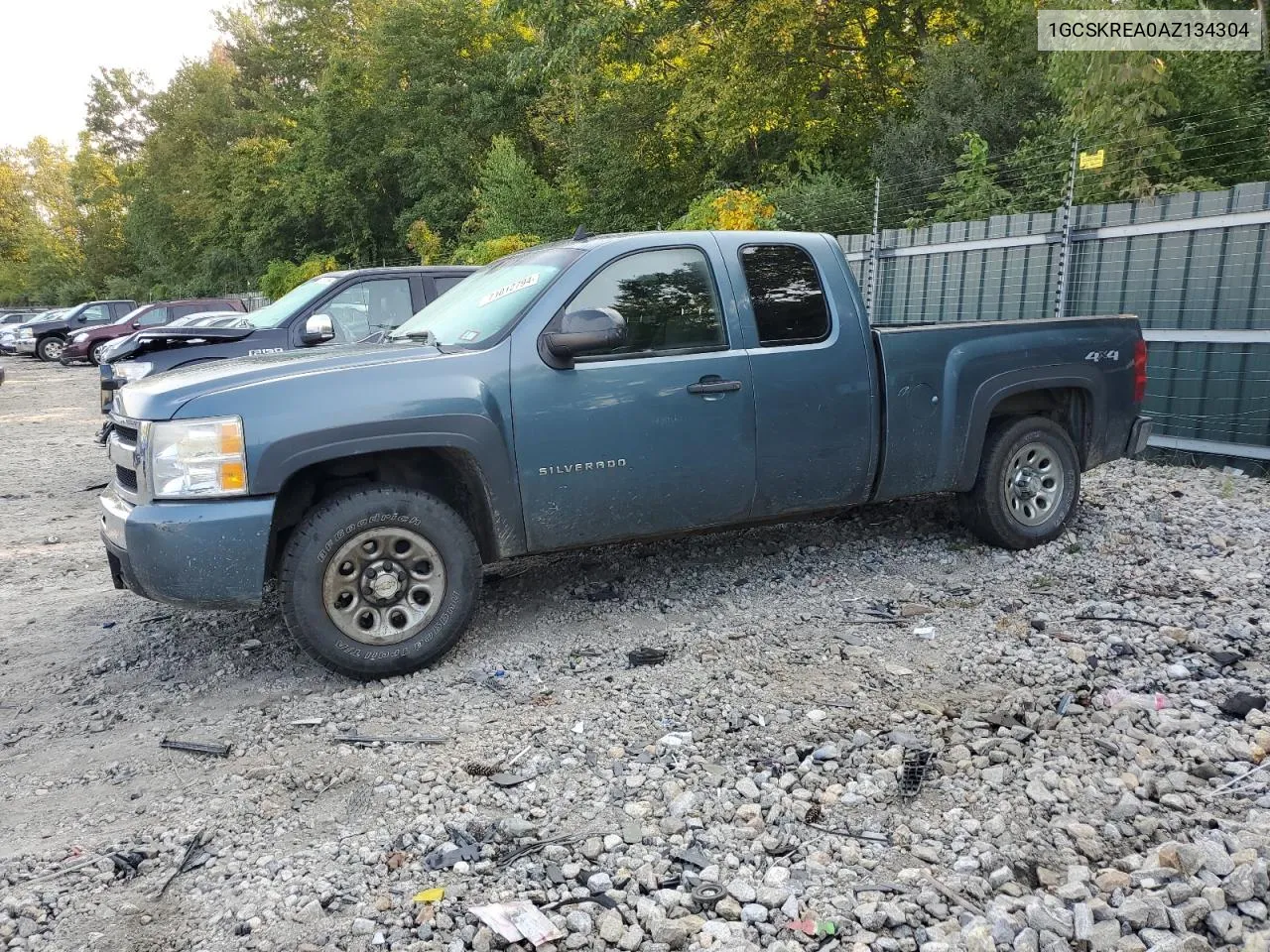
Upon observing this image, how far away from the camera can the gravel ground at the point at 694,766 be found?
8.82 feet

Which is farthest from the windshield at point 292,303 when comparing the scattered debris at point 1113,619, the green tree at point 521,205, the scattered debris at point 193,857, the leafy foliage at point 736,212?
the green tree at point 521,205

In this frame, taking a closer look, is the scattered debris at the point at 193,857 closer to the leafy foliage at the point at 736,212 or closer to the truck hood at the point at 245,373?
the truck hood at the point at 245,373

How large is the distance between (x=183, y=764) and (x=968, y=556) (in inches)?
174

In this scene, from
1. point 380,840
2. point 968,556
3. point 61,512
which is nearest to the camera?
point 380,840

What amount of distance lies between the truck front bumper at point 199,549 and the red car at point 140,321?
65.9 ft

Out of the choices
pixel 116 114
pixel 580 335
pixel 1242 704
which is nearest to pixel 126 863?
pixel 580 335

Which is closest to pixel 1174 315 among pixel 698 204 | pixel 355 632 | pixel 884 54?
pixel 355 632

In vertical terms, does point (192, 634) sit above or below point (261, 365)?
below

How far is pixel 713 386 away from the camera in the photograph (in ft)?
15.8

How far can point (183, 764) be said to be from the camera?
3697 millimetres

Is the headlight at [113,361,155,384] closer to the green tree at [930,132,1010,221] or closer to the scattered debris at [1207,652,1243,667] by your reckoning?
the scattered debris at [1207,652,1243,667]

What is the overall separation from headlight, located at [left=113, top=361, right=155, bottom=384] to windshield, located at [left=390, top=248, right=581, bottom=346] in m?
4.44

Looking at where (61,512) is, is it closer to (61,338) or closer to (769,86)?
(769,86)

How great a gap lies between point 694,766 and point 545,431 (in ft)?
5.70
